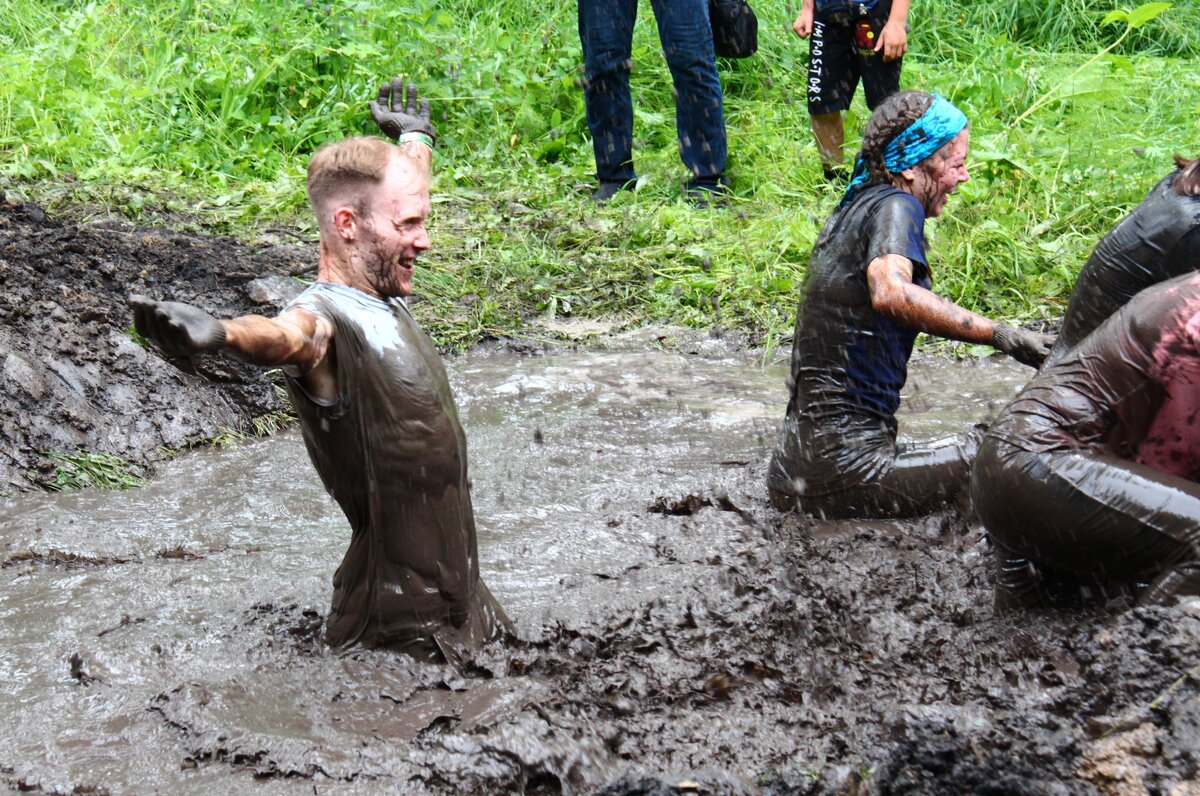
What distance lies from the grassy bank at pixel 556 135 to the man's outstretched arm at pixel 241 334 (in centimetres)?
415

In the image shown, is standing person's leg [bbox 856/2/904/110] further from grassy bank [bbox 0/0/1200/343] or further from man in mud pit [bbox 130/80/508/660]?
man in mud pit [bbox 130/80/508/660]

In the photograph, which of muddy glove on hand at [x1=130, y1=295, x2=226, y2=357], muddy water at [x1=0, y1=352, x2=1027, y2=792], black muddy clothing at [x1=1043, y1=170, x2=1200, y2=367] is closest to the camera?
muddy glove on hand at [x1=130, y1=295, x2=226, y2=357]

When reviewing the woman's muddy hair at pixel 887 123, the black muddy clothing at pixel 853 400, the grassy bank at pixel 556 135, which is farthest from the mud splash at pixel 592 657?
the grassy bank at pixel 556 135

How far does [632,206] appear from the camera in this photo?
8.41 metres

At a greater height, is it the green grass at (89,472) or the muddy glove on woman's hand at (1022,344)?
the muddy glove on woman's hand at (1022,344)

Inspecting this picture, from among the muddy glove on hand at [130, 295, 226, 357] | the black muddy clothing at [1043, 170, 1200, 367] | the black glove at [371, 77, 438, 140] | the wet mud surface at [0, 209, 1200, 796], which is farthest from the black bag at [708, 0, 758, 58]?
the muddy glove on hand at [130, 295, 226, 357]

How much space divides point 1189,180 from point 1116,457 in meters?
1.15

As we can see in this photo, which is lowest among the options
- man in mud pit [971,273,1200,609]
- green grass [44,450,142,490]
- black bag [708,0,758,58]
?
green grass [44,450,142,490]

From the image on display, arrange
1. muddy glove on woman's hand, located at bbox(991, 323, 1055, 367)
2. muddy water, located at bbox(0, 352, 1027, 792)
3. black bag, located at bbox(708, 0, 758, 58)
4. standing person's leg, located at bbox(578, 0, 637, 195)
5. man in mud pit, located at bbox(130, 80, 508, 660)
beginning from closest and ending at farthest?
muddy water, located at bbox(0, 352, 1027, 792), man in mud pit, located at bbox(130, 80, 508, 660), muddy glove on woman's hand, located at bbox(991, 323, 1055, 367), standing person's leg, located at bbox(578, 0, 637, 195), black bag, located at bbox(708, 0, 758, 58)

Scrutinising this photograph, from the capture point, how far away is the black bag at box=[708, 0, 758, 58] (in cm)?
828

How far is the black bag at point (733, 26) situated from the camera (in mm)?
8281

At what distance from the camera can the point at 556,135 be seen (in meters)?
9.64

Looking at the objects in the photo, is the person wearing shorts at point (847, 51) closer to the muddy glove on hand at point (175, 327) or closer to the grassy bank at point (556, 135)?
the grassy bank at point (556, 135)

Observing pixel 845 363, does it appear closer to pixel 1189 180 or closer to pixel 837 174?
pixel 1189 180
